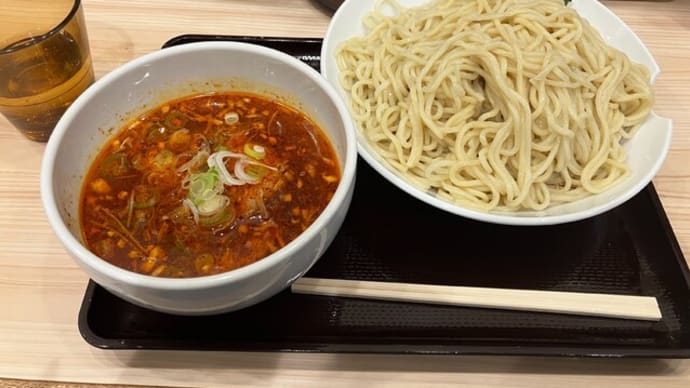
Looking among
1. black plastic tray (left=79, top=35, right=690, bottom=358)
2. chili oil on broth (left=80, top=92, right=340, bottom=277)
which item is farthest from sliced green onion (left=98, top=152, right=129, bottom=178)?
black plastic tray (left=79, top=35, right=690, bottom=358)

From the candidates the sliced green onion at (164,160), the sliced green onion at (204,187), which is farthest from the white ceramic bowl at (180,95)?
the sliced green onion at (204,187)

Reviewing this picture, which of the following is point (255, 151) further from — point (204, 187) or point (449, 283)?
point (449, 283)

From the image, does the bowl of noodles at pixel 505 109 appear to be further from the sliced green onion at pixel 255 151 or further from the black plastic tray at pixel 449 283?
the sliced green onion at pixel 255 151

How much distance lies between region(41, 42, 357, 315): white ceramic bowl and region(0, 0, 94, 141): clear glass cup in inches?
14.4

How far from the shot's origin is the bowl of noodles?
152cm

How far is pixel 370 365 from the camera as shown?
1.33 m

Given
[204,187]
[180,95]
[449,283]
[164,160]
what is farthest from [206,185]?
[449,283]

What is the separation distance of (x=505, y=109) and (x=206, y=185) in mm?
869

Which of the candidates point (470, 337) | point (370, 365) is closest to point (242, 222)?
point (370, 365)

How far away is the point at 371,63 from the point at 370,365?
918 millimetres

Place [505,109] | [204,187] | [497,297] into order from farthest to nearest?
1. [505,109]
2. [497,297]
3. [204,187]

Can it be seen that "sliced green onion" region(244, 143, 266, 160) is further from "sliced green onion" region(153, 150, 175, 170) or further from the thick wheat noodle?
the thick wheat noodle

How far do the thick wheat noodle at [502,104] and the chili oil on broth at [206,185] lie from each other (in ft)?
1.01

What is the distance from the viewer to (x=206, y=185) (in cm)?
127
